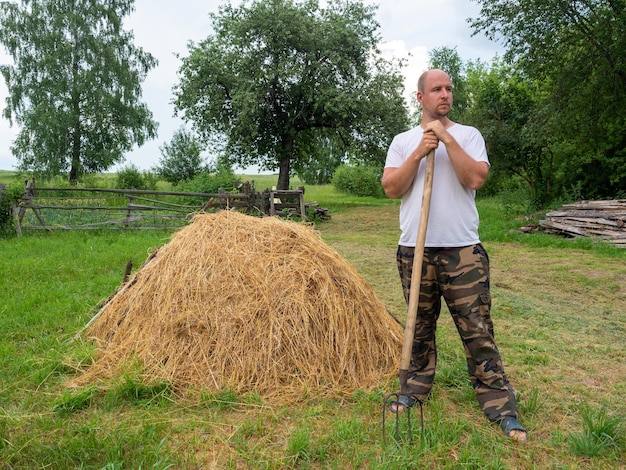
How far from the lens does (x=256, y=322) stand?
12.6 ft

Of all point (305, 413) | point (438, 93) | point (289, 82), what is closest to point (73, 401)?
point (305, 413)

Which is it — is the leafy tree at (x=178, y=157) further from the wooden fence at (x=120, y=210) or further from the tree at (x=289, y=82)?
the wooden fence at (x=120, y=210)

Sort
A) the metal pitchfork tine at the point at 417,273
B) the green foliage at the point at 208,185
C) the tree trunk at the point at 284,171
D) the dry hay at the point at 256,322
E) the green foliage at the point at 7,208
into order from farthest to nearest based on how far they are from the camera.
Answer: the tree trunk at the point at 284,171 < the green foliage at the point at 208,185 < the green foliage at the point at 7,208 < the dry hay at the point at 256,322 < the metal pitchfork tine at the point at 417,273

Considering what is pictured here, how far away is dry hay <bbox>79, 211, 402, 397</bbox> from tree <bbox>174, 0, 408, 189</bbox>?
17027 mm

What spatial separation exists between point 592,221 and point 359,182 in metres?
22.5

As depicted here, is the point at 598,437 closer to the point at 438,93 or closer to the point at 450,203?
the point at 450,203

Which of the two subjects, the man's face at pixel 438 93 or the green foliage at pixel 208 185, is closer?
the man's face at pixel 438 93

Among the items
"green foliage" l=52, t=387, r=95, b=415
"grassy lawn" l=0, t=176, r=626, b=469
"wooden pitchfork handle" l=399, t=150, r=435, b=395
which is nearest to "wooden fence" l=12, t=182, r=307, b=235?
"grassy lawn" l=0, t=176, r=626, b=469

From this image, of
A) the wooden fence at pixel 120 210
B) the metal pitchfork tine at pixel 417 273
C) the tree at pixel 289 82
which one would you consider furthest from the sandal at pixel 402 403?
the tree at pixel 289 82

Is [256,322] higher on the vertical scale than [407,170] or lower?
lower

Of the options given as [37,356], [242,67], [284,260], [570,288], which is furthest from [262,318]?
[242,67]

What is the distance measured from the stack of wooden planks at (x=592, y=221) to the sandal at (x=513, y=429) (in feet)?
34.2

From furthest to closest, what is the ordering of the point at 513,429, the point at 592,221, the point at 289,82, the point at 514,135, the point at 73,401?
the point at 289,82, the point at 514,135, the point at 592,221, the point at 73,401, the point at 513,429

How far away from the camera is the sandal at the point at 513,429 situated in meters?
2.97
